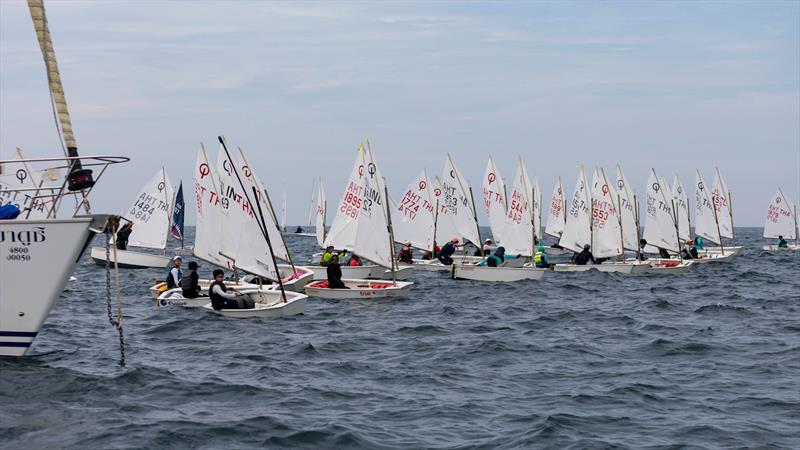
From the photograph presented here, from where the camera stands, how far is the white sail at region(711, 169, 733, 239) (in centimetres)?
7275

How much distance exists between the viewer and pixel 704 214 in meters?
70.1

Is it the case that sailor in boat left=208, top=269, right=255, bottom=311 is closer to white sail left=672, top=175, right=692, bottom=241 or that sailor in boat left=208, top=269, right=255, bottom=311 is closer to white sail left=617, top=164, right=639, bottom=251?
white sail left=617, top=164, right=639, bottom=251

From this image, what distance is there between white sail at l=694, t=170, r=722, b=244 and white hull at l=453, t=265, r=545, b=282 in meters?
33.8

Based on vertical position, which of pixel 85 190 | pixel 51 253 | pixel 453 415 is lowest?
pixel 453 415

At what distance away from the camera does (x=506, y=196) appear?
182 feet

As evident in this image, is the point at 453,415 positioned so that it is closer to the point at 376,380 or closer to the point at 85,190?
the point at 376,380

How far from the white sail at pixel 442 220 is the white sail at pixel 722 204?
28.8 m

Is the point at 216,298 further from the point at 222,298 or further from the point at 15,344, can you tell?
the point at 15,344

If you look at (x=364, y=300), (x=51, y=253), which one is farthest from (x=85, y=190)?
(x=364, y=300)

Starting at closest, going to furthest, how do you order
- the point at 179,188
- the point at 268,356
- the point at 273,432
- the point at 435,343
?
the point at 273,432, the point at 268,356, the point at 435,343, the point at 179,188

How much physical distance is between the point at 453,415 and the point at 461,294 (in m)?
21.2

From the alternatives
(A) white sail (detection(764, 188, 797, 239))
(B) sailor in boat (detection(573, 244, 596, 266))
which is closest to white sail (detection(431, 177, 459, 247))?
(B) sailor in boat (detection(573, 244, 596, 266))

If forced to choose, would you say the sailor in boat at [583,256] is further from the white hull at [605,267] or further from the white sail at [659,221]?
the white sail at [659,221]

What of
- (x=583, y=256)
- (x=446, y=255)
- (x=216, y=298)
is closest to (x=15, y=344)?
(x=216, y=298)
